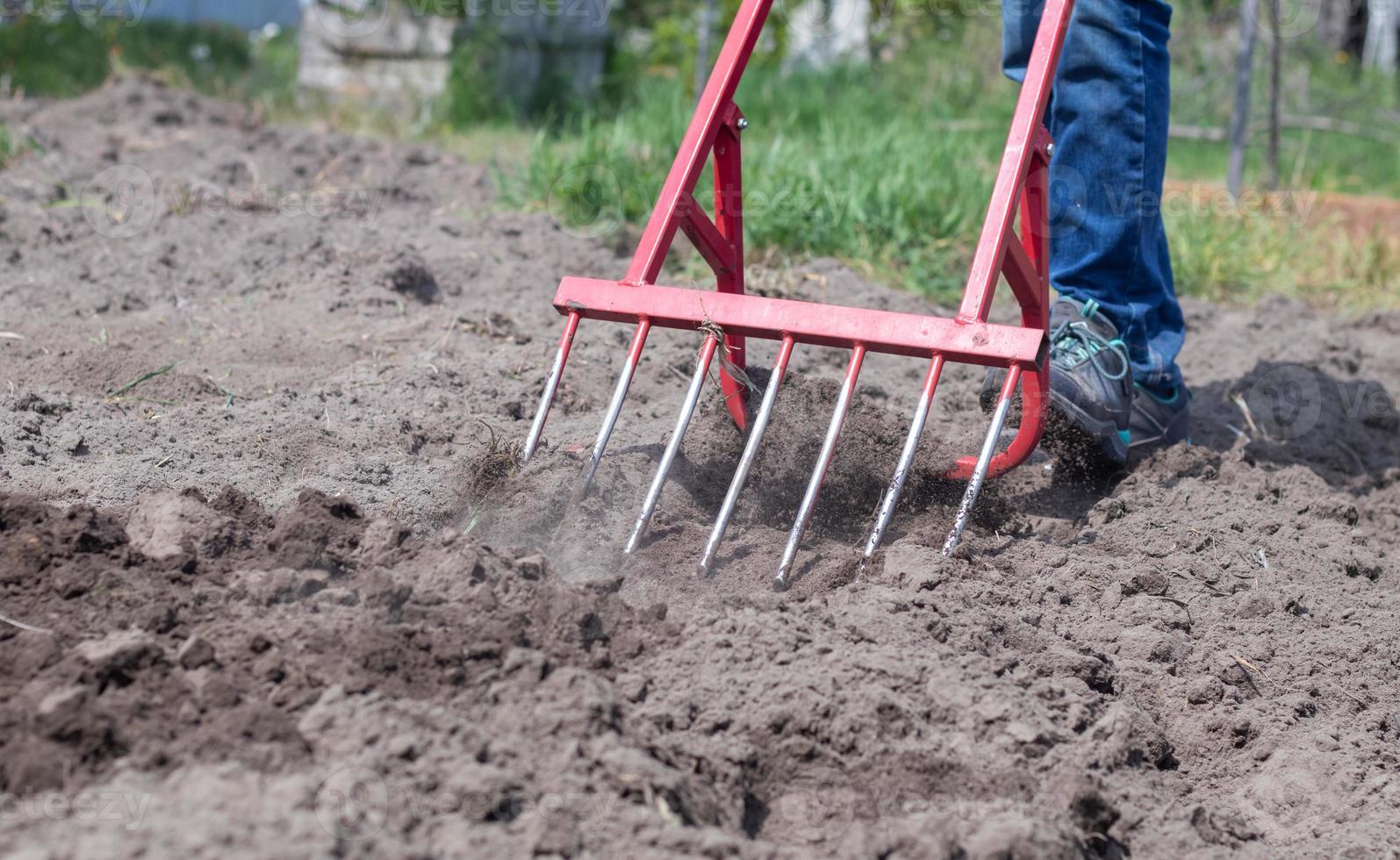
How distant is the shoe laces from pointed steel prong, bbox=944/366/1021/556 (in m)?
0.66

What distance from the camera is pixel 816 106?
5.50m

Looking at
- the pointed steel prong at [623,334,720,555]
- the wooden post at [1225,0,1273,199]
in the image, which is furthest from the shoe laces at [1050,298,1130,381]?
the wooden post at [1225,0,1273,199]

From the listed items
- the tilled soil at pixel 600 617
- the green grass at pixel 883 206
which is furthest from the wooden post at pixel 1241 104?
the tilled soil at pixel 600 617

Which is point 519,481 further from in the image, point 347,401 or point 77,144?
point 77,144

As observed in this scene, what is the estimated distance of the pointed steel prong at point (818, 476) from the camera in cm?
192

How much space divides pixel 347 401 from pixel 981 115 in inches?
169

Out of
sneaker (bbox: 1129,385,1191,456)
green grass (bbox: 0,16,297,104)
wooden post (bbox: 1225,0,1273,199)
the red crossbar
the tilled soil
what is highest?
wooden post (bbox: 1225,0,1273,199)

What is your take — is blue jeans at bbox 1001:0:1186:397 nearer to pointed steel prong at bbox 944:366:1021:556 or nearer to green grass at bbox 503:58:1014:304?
pointed steel prong at bbox 944:366:1021:556

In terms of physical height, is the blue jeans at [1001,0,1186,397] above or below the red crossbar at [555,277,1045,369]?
above

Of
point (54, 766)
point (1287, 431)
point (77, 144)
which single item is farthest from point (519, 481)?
point (77, 144)

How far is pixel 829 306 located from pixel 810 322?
4 centimetres

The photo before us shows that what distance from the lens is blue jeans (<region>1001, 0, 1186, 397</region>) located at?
2623 mm

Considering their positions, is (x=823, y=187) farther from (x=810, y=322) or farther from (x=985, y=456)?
(x=985, y=456)

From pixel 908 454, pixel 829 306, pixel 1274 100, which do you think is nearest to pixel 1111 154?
pixel 829 306
